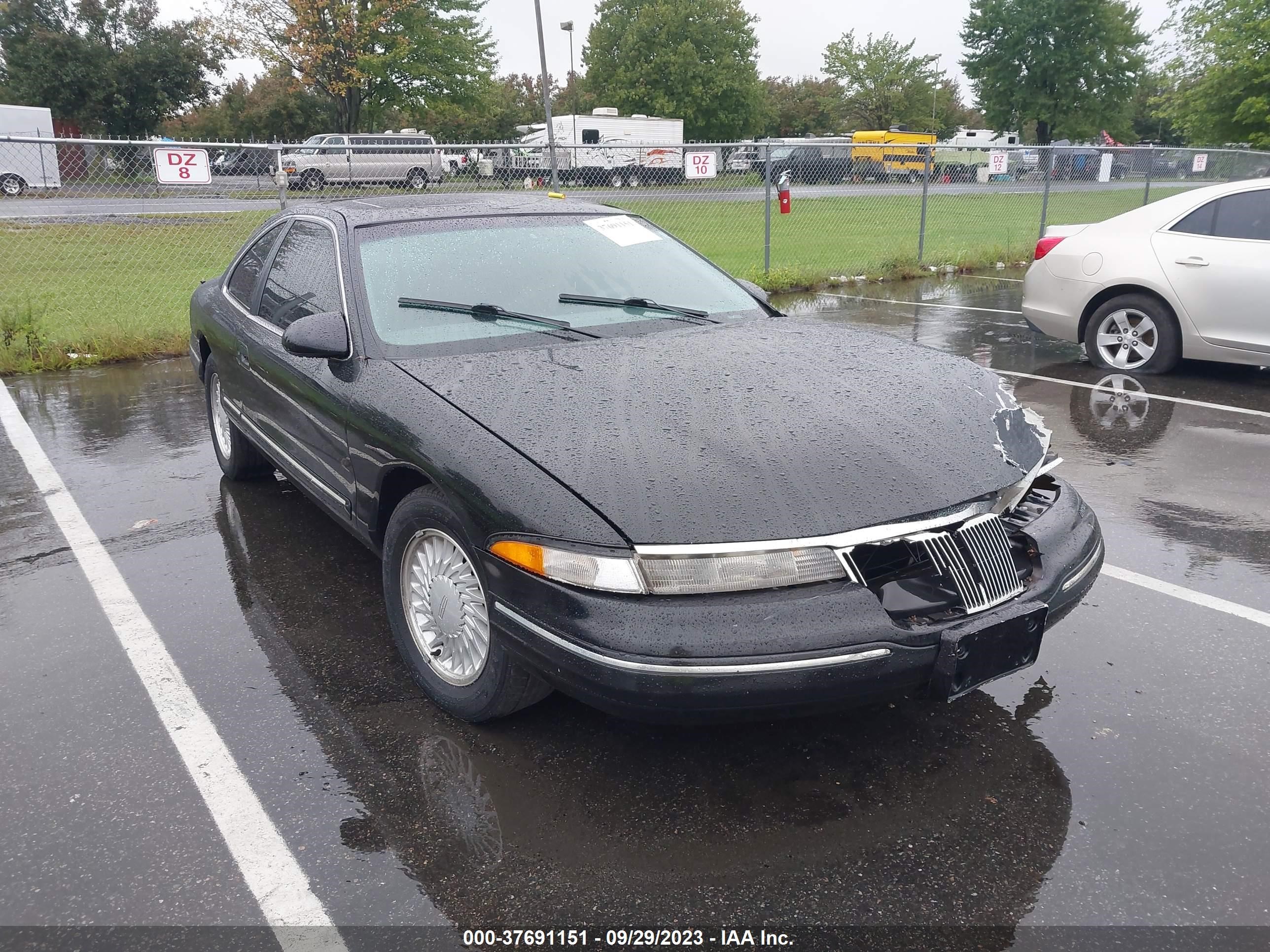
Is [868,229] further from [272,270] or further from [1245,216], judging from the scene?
[272,270]

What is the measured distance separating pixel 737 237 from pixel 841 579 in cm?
1632

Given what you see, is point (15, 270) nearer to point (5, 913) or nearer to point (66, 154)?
point (66, 154)

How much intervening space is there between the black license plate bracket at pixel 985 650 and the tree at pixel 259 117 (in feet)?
176

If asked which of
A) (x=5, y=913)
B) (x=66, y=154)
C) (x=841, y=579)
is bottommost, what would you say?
(x=5, y=913)

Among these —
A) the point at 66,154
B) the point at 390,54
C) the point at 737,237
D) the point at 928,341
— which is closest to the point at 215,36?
the point at 390,54

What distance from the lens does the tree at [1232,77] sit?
23.4 meters

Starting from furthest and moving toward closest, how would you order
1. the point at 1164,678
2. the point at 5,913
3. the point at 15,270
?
1. the point at 15,270
2. the point at 1164,678
3. the point at 5,913

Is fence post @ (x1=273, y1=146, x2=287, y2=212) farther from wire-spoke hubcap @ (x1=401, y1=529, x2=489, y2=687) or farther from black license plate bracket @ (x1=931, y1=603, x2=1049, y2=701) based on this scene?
black license plate bracket @ (x1=931, y1=603, x2=1049, y2=701)

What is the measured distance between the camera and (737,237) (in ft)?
59.4

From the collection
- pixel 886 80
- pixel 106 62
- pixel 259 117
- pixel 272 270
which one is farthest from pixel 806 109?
pixel 272 270

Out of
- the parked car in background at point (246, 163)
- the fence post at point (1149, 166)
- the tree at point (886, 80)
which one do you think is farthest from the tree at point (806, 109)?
the parked car in background at point (246, 163)

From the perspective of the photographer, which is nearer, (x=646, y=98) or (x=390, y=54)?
(x=390, y=54)

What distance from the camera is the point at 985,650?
2576mm

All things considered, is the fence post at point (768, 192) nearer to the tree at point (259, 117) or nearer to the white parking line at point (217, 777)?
the white parking line at point (217, 777)
